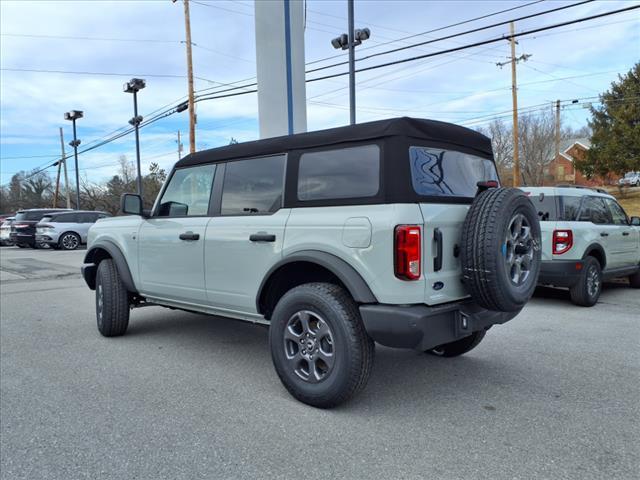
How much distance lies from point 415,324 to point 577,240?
490cm

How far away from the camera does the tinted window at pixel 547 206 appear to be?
7.07m

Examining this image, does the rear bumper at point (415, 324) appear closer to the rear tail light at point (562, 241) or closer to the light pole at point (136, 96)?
the rear tail light at point (562, 241)

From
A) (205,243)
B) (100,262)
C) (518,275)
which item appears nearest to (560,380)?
(518,275)

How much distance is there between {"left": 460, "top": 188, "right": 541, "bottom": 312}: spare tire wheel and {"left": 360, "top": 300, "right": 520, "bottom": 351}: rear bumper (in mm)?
216

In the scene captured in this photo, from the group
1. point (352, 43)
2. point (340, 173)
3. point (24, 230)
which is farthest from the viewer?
point (24, 230)

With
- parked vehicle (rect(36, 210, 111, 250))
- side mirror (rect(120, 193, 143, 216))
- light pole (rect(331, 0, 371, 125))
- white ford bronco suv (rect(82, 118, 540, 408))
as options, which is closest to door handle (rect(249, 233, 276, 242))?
white ford bronco suv (rect(82, 118, 540, 408))

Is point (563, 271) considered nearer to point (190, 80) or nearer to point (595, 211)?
point (595, 211)

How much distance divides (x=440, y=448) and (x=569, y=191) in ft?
18.3

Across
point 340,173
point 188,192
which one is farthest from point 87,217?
point 340,173

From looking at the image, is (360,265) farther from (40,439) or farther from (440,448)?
(40,439)

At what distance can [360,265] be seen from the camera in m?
3.26

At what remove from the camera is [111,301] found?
5.39 meters

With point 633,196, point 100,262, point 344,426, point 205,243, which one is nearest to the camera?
point 344,426

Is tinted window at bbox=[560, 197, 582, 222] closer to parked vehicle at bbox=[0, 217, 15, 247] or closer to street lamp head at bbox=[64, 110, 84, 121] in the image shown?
parked vehicle at bbox=[0, 217, 15, 247]
